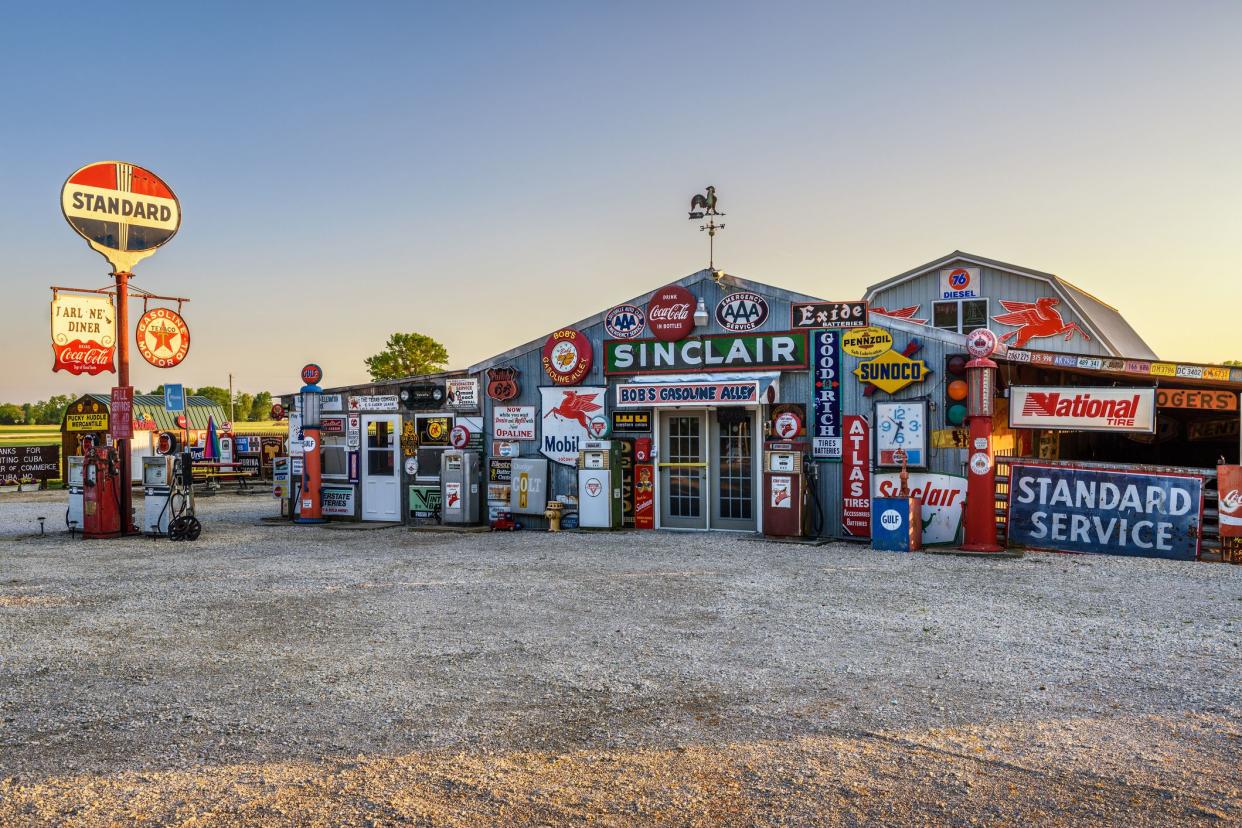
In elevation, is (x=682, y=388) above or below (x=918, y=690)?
above

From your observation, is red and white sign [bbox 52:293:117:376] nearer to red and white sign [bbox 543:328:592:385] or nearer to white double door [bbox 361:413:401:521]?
white double door [bbox 361:413:401:521]

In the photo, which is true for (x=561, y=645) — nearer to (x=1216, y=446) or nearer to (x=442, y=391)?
(x=442, y=391)

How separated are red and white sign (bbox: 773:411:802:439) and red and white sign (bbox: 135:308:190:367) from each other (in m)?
10.5

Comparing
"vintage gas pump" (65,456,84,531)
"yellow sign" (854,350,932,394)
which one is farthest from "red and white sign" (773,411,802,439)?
"vintage gas pump" (65,456,84,531)

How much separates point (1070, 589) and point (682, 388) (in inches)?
258

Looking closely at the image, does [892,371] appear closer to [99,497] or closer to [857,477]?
[857,477]

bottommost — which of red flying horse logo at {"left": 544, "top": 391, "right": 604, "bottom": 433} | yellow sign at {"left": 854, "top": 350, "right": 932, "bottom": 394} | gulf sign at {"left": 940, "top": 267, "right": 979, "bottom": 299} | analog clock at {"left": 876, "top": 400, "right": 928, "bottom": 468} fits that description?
analog clock at {"left": 876, "top": 400, "right": 928, "bottom": 468}

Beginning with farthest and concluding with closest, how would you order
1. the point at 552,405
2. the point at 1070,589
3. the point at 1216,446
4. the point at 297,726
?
the point at 1216,446 < the point at 552,405 < the point at 1070,589 < the point at 297,726

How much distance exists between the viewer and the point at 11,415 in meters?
102

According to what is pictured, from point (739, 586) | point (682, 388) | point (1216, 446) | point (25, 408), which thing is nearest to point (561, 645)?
point (739, 586)

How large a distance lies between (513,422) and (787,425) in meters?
4.92

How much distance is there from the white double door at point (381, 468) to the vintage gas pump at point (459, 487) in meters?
1.34

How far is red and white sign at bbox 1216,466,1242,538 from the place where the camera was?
446 inches

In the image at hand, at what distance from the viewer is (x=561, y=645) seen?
7391 millimetres
